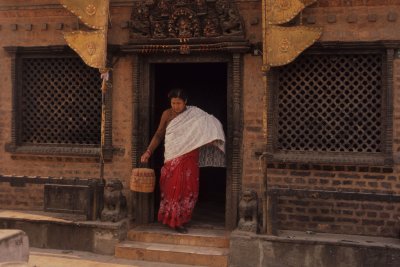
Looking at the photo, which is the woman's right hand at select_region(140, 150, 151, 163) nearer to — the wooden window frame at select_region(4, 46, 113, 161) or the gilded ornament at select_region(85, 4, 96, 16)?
the wooden window frame at select_region(4, 46, 113, 161)

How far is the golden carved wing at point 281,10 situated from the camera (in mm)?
6215

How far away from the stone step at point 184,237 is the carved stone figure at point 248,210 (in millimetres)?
450

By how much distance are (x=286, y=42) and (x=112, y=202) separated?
3.45 m

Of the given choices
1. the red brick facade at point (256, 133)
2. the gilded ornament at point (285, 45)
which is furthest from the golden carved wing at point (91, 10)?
the gilded ornament at point (285, 45)

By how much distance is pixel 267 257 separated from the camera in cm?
606

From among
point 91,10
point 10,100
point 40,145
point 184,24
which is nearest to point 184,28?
point 184,24

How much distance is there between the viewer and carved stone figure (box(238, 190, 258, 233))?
246 inches

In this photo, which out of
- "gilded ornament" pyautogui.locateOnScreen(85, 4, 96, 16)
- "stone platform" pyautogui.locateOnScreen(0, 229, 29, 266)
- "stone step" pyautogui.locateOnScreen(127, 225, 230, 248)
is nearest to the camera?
"stone platform" pyautogui.locateOnScreen(0, 229, 29, 266)

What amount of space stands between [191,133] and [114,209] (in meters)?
1.64

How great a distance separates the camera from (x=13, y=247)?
16.0 ft

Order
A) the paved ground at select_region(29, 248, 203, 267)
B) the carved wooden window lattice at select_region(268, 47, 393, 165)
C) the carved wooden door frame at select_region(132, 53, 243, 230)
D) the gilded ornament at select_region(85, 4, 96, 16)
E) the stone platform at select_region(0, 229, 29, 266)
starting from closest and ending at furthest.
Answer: the stone platform at select_region(0, 229, 29, 266) < the paved ground at select_region(29, 248, 203, 267) < the carved wooden window lattice at select_region(268, 47, 393, 165) < the carved wooden door frame at select_region(132, 53, 243, 230) < the gilded ornament at select_region(85, 4, 96, 16)

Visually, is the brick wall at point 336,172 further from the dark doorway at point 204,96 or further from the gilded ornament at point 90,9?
the gilded ornament at point 90,9

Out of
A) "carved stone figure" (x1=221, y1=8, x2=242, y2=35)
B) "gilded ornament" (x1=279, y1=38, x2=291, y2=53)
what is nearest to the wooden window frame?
"carved stone figure" (x1=221, y1=8, x2=242, y2=35)

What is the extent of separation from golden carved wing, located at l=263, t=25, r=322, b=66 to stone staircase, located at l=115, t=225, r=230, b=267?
2659mm
